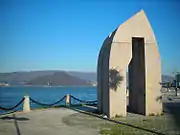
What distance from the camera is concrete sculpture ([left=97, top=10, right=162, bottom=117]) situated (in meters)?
16.8

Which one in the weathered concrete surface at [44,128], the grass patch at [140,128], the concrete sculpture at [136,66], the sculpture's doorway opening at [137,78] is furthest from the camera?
the sculpture's doorway opening at [137,78]

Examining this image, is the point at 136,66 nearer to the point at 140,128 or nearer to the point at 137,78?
the point at 137,78

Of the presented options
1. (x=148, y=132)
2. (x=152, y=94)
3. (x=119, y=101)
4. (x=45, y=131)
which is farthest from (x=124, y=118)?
(x=45, y=131)

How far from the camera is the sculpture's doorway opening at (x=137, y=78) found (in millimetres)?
17969

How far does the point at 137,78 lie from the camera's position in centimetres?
1872

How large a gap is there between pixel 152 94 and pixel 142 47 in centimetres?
311

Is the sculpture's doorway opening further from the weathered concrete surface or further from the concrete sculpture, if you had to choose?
the weathered concrete surface

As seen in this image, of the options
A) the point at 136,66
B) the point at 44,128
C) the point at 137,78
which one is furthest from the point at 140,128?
the point at 136,66

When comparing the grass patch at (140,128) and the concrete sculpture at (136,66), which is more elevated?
the concrete sculpture at (136,66)

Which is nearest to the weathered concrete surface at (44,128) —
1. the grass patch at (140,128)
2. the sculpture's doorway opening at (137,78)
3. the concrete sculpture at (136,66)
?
the grass patch at (140,128)

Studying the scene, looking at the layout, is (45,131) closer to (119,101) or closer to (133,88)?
(119,101)

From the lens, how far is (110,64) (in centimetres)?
1681

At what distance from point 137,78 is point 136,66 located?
0.85 meters

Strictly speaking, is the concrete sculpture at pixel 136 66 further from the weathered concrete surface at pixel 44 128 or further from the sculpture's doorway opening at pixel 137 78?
the weathered concrete surface at pixel 44 128
